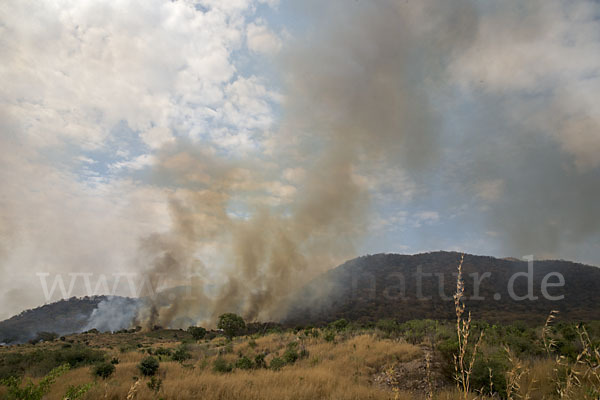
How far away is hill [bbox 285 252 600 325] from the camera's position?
75.2m

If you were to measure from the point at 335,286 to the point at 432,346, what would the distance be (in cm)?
11153

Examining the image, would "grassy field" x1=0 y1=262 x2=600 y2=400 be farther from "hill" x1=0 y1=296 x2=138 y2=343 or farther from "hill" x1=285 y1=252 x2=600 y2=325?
"hill" x1=0 y1=296 x2=138 y2=343

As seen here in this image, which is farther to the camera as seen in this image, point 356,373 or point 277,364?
point 277,364

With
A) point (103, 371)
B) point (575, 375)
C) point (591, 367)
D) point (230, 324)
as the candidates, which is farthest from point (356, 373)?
point (230, 324)

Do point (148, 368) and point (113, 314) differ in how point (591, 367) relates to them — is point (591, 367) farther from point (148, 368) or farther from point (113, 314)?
point (113, 314)

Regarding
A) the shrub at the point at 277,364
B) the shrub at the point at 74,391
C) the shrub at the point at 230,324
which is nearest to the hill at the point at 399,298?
the shrub at the point at 230,324

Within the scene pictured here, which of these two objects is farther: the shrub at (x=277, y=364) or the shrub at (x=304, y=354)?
the shrub at (x=304, y=354)

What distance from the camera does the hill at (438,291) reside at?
75250 millimetres

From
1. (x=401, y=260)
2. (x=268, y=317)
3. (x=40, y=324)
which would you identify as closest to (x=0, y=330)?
(x=40, y=324)

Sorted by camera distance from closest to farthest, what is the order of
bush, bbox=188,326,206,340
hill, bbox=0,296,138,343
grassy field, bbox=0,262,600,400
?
grassy field, bbox=0,262,600,400 → bush, bbox=188,326,206,340 → hill, bbox=0,296,138,343

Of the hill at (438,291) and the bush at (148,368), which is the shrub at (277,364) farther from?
the hill at (438,291)

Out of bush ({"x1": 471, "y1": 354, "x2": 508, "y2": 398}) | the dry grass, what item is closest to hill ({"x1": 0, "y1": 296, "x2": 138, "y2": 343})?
the dry grass

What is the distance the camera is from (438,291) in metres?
100

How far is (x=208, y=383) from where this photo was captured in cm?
916
